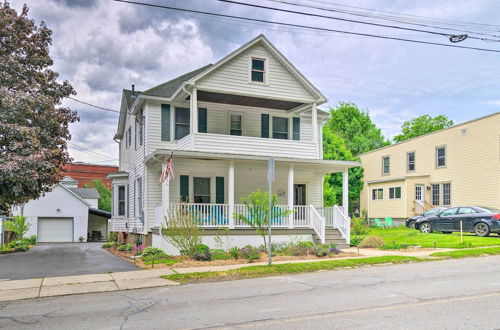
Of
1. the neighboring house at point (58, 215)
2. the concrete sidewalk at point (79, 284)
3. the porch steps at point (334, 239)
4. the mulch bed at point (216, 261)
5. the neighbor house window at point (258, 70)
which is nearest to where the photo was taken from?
the concrete sidewalk at point (79, 284)

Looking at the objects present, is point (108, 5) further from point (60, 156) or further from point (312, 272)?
point (312, 272)

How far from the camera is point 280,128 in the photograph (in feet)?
75.4

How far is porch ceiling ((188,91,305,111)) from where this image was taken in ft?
67.1

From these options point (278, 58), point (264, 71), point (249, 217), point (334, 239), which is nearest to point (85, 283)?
point (249, 217)

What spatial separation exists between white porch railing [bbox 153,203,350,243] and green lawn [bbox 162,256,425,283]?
3768 mm

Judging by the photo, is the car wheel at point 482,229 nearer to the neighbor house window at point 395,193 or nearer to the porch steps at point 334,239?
the porch steps at point 334,239

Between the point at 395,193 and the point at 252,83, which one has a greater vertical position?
the point at 252,83

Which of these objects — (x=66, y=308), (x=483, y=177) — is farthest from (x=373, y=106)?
(x=66, y=308)

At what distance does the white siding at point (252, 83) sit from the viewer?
19.5 m

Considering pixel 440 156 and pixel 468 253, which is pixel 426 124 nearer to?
pixel 440 156

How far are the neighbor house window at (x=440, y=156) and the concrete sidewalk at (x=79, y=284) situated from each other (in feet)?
83.1

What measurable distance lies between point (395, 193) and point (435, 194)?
3.08 metres

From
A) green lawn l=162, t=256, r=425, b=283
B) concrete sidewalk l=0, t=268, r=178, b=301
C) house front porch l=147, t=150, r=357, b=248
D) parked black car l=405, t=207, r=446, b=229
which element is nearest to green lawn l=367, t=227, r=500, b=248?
parked black car l=405, t=207, r=446, b=229

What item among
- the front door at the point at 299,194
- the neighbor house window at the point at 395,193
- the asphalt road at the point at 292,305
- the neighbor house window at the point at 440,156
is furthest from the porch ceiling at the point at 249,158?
the neighbor house window at the point at 395,193
